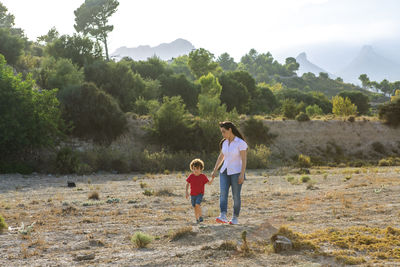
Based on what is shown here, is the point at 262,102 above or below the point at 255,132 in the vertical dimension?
above

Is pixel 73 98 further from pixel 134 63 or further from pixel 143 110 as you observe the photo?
pixel 134 63

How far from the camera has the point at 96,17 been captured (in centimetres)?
8106

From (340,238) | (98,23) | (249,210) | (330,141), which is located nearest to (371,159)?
(330,141)

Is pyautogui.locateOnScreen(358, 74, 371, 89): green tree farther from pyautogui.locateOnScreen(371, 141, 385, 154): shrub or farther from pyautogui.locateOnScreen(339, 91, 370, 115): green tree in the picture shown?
pyautogui.locateOnScreen(371, 141, 385, 154): shrub

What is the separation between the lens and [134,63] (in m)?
70.2

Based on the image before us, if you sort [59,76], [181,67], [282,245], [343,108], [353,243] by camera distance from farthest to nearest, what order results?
[181,67] < [343,108] < [59,76] < [353,243] < [282,245]

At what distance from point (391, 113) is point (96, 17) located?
2273 inches

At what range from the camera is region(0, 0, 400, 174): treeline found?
2753 centimetres

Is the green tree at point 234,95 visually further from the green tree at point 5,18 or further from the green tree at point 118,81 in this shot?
the green tree at point 5,18

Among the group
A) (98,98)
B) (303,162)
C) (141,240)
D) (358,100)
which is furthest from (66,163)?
(358,100)

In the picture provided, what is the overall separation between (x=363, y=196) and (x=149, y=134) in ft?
84.2

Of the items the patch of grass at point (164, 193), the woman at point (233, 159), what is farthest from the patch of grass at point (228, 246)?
the patch of grass at point (164, 193)

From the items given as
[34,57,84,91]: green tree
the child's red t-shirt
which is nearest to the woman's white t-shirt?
the child's red t-shirt

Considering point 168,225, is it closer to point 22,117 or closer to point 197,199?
point 197,199
